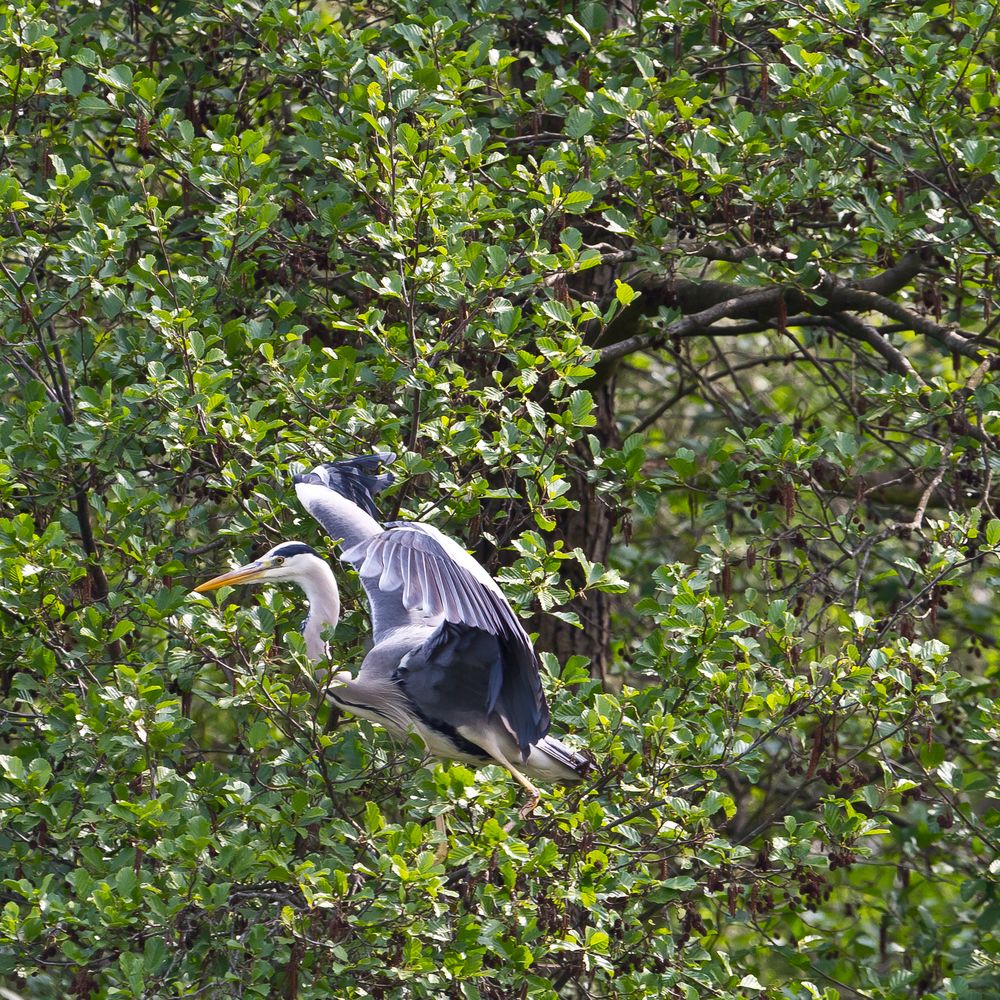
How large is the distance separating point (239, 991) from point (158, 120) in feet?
10.2

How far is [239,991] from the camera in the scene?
4238 millimetres

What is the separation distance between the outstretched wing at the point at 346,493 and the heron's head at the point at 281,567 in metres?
0.12

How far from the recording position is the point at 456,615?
4.41 metres

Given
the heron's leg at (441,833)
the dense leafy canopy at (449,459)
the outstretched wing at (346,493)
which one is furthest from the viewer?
the outstretched wing at (346,493)

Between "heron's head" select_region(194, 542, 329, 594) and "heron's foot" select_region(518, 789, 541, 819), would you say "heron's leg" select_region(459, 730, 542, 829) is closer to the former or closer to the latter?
"heron's foot" select_region(518, 789, 541, 819)

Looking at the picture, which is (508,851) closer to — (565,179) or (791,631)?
(791,631)

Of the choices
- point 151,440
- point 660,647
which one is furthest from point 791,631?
point 151,440

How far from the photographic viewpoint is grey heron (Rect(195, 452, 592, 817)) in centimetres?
460

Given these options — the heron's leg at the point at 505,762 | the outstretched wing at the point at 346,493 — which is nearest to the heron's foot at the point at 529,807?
Answer: the heron's leg at the point at 505,762

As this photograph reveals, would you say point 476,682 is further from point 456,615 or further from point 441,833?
point 441,833

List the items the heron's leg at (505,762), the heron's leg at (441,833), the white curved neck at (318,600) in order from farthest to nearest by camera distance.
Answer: the white curved neck at (318,600), the heron's leg at (505,762), the heron's leg at (441,833)

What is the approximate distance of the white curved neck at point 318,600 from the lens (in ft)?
16.0

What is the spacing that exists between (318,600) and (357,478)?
421mm

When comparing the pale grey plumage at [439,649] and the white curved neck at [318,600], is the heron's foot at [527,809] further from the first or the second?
the white curved neck at [318,600]
